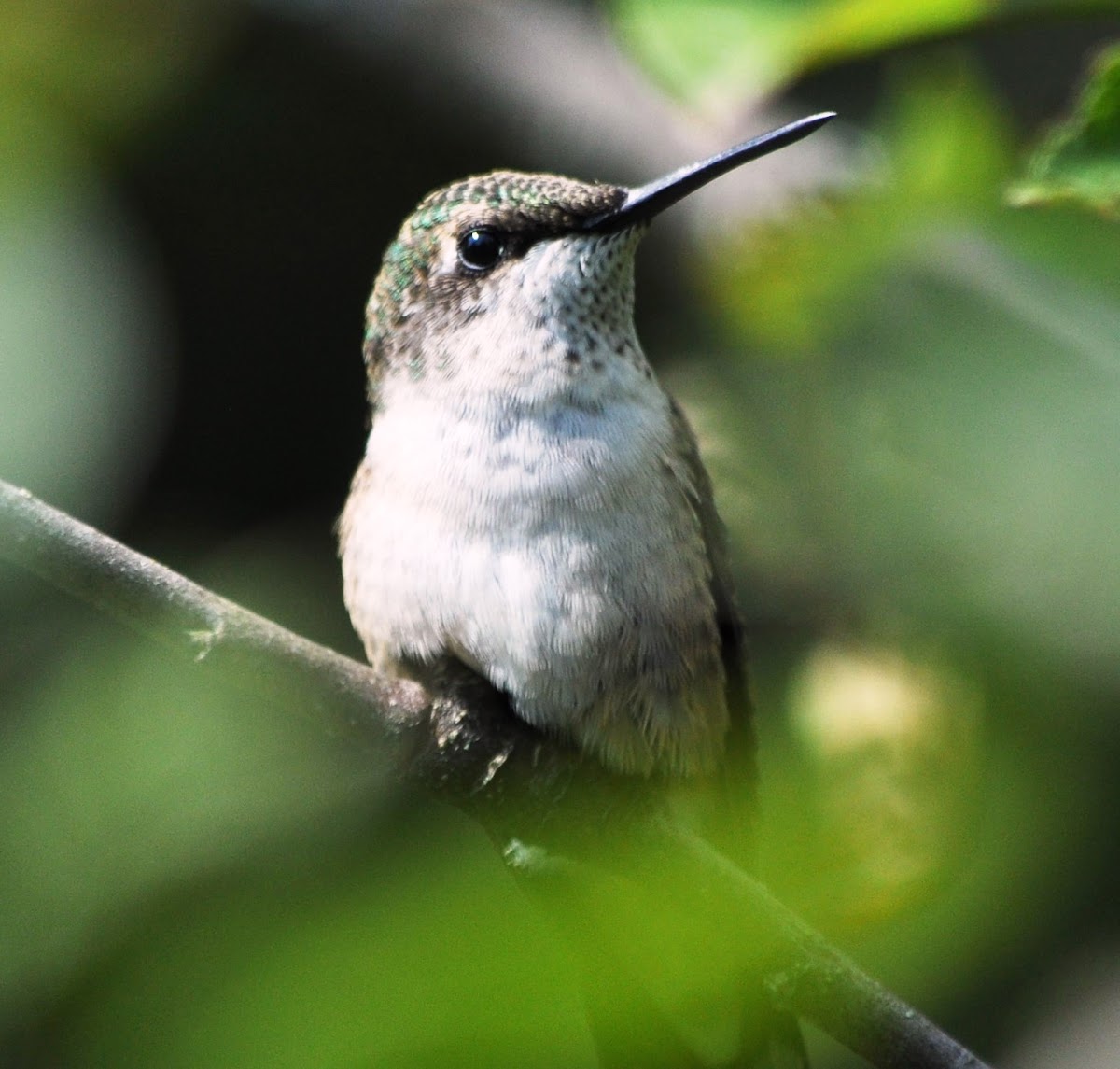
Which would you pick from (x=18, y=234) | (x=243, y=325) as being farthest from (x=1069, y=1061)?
(x=243, y=325)

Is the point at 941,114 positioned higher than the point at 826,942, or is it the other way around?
the point at 941,114

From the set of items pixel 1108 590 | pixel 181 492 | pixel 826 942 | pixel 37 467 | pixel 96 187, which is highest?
pixel 96 187

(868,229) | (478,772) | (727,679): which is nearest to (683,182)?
(868,229)

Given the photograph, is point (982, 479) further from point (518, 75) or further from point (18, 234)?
point (518, 75)

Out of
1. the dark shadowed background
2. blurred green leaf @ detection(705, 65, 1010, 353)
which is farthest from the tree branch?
blurred green leaf @ detection(705, 65, 1010, 353)

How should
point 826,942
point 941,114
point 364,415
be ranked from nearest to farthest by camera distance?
1. point 826,942
2. point 941,114
3. point 364,415

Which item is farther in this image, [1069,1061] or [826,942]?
[1069,1061]

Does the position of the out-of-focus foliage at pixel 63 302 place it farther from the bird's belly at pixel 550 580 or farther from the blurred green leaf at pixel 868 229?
the blurred green leaf at pixel 868 229
